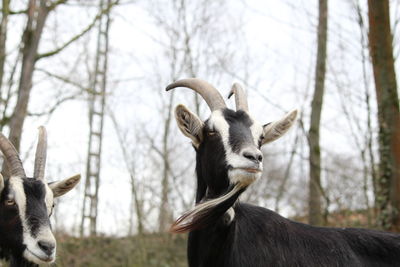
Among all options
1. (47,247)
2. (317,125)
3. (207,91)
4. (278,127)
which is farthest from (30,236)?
(317,125)

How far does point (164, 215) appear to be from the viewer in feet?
63.6

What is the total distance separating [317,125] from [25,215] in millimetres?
8348

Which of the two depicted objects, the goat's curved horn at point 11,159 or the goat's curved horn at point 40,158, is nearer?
the goat's curved horn at point 11,159

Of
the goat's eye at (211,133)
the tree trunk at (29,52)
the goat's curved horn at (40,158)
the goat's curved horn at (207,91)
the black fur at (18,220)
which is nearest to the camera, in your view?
the goat's eye at (211,133)

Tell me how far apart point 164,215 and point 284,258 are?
12.8 metres

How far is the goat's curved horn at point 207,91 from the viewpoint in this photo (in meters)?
7.39

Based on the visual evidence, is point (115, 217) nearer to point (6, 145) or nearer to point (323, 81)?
point (323, 81)

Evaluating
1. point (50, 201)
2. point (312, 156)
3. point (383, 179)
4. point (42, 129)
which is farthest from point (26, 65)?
point (383, 179)

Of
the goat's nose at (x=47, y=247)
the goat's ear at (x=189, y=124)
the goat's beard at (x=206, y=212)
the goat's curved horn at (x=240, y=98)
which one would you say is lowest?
the goat's nose at (x=47, y=247)

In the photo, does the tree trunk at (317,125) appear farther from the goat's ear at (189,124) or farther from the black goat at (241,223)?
the goat's ear at (189,124)

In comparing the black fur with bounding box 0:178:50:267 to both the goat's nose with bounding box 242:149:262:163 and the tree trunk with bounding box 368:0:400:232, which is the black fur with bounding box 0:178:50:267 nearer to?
the goat's nose with bounding box 242:149:262:163

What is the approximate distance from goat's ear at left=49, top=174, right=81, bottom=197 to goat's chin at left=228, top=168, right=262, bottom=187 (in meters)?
4.01

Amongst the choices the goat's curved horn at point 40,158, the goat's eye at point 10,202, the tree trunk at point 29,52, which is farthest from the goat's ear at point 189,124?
the tree trunk at point 29,52

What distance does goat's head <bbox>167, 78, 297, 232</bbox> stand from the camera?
6266 millimetres
